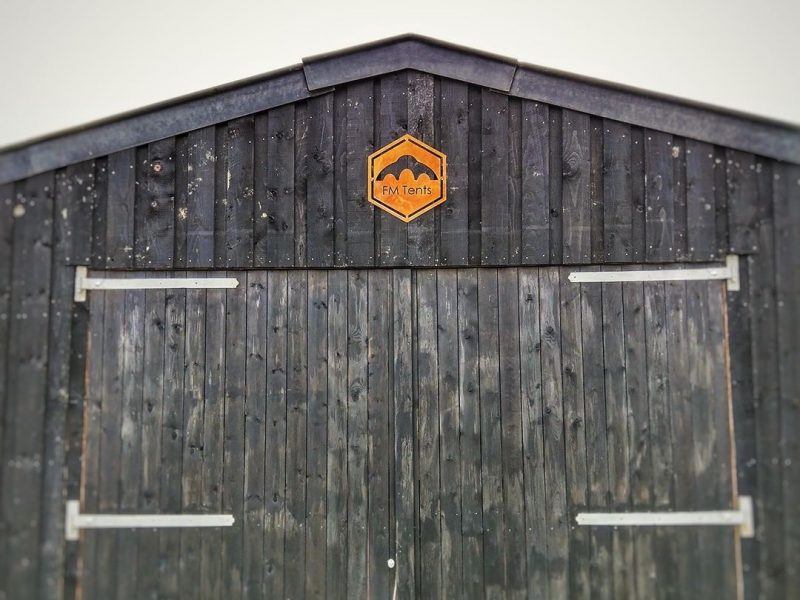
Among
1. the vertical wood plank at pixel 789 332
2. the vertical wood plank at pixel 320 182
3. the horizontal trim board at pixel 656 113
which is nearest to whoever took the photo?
the vertical wood plank at pixel 789 332

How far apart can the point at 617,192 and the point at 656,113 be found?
22.8 inches

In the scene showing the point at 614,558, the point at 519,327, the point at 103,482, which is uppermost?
the point at 519,327

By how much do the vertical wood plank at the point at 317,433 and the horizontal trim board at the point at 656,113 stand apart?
1918 millimetres

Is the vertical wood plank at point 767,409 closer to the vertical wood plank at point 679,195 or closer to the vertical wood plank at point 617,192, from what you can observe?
the vertical wood plank at point 679,195

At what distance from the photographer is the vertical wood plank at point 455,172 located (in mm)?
4605

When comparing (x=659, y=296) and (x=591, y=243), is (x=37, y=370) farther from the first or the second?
(x=659, y=296)

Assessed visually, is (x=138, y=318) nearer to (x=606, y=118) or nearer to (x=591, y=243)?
(x=591, y=243)

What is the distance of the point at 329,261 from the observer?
15.1 ft

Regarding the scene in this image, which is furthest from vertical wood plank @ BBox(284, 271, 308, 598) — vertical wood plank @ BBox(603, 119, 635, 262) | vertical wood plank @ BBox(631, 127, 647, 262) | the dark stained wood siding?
vertical wood plank @ BBox(631, 127, 647, 262)

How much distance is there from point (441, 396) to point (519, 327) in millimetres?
694

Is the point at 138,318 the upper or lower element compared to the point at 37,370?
upper

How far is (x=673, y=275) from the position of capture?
455 centimetres

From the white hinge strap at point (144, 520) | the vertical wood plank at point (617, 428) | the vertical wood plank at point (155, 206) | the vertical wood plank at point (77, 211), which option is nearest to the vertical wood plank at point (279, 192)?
the vertical wood plank at point (155, 206)

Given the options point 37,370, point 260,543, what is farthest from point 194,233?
point 260,543
